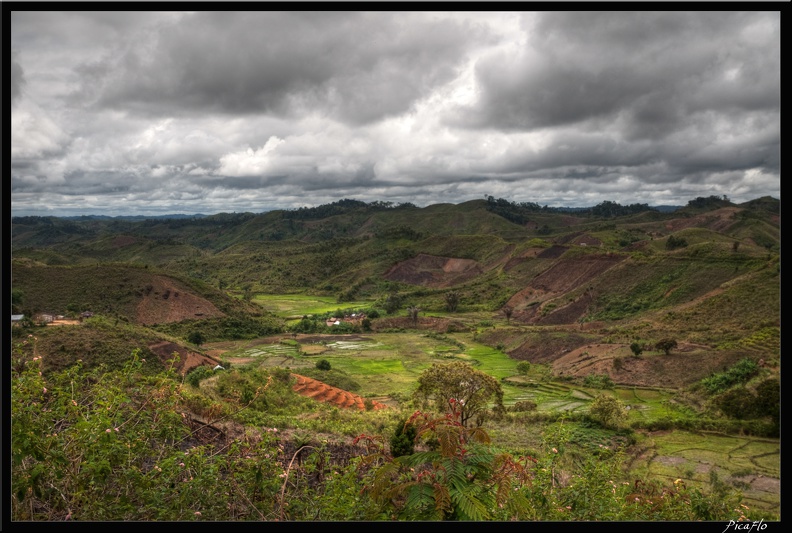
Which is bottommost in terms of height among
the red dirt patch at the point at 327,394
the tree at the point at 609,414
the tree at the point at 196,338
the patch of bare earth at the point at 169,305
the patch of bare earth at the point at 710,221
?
the tree at the point at 609,414

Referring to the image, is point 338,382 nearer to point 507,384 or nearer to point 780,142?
point 507,384

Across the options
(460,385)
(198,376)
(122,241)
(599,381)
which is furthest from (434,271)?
(198,376)

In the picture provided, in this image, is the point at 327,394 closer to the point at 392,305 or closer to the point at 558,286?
the point at 392,305

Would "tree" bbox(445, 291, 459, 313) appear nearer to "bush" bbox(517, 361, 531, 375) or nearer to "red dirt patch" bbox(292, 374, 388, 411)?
"bush" bbox(517, 361, 531, 375)

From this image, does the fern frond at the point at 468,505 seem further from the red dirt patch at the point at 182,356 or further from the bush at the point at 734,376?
the bush at the point at 734,376

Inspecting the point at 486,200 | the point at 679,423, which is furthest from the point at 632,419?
the point at 486,200

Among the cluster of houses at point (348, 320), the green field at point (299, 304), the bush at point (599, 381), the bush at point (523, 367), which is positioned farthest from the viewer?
the green field at point (299, 304)

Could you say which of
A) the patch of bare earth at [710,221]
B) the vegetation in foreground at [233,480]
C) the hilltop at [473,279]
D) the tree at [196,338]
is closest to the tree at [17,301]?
the hilltop at [473,279]
